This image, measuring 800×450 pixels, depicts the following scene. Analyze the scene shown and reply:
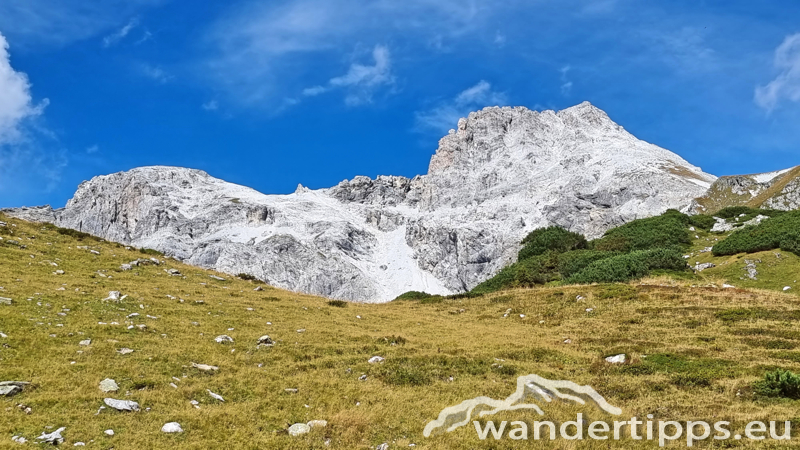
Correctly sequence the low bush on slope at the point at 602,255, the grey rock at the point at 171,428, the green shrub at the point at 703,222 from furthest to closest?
the green shrub at the point at 703,222, the low bush on slope at the point at 602,255, the grey rock at the point at 171,428

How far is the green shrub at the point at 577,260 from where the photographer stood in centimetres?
4684

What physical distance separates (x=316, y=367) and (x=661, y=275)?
3025 cm

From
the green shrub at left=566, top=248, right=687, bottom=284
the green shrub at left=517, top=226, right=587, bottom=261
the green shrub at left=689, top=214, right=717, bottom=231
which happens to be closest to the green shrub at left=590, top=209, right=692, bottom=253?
the green shrub at left=689, top=214, right=717, bottom=231

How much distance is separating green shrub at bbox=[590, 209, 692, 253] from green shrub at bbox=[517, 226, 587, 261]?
205 cm

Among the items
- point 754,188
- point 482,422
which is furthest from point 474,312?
point 754,188

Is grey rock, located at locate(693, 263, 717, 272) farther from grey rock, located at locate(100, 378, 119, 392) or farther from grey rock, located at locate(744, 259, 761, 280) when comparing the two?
grey rock, located at locate(100, 378, 119, 392)

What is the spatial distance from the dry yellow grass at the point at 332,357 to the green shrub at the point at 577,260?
13.6 m

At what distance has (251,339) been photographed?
21.7 meters

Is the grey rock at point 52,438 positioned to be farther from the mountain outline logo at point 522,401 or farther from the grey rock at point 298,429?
the mountain outline logo at point 522,401

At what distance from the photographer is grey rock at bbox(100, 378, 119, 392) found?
14.3 m

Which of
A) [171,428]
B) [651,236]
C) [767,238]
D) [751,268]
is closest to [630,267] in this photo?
[751,268]

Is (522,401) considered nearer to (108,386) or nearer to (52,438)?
(108,386)

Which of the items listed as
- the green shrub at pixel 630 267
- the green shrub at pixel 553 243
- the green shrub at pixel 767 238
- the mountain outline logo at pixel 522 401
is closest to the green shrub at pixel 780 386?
the mountain outline logo at pixel 522 401

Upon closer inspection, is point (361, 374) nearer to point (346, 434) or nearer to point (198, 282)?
point (346, 434)
